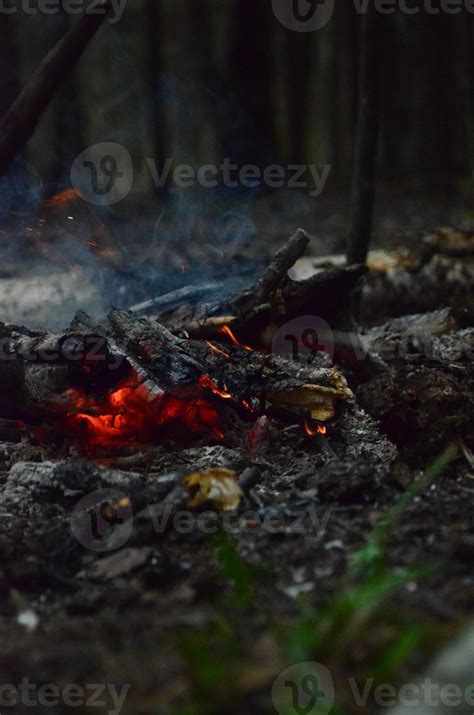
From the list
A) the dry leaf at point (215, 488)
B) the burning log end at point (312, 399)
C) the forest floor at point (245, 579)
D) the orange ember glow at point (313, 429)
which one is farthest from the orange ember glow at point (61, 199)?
the dry leaf at point (215, 488)

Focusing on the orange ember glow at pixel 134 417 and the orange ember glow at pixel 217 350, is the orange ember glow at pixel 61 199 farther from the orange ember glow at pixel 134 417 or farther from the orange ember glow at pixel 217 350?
the orange ember glow at pixel 134 417

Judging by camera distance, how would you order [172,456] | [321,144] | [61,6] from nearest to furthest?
[172,456] → [61,6] → [321,144]

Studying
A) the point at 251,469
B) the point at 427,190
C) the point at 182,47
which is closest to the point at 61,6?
the point at 182,47

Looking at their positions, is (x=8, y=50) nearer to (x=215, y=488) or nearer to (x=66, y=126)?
(x=66, y=126)

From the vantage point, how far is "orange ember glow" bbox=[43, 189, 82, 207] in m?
6.05

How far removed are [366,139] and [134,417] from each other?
11.2ft

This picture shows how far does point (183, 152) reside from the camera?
42.1 feet

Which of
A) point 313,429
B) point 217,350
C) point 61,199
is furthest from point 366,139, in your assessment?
point 313,429

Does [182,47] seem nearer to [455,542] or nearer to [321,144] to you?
[321,144]

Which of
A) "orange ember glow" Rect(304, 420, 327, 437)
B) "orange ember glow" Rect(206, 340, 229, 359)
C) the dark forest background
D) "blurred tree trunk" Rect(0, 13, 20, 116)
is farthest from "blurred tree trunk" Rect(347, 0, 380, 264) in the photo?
"blurred tree trunk" Rect(0, 13, 20, 116)

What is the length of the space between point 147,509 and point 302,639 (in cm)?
128

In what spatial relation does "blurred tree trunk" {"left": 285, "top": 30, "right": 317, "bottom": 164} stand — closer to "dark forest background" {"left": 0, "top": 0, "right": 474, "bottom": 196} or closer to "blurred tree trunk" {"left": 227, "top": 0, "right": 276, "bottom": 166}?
"dark forest background" {"left": 0, "top": 0, "right": 474, "bottom": 196}

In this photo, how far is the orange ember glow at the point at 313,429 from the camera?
171 inches

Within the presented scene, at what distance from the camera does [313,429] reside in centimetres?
438
